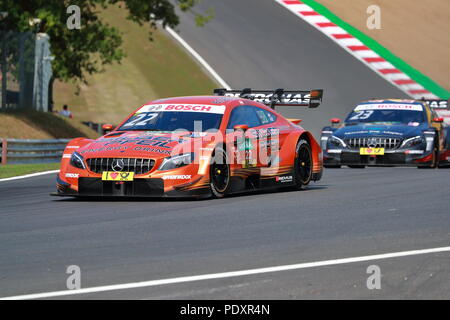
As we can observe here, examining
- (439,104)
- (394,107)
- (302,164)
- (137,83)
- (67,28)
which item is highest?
(67,28)

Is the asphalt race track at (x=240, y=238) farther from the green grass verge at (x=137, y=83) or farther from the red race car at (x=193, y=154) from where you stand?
the green grass verge at (x=137, y=83)

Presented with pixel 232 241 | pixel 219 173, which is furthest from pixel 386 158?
pixel 232 241

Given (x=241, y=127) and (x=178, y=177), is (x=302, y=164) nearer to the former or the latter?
(x=241, y=127)

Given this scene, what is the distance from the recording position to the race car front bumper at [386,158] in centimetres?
1883

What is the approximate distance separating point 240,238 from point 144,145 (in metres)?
3.56

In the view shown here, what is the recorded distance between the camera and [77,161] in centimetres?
1199

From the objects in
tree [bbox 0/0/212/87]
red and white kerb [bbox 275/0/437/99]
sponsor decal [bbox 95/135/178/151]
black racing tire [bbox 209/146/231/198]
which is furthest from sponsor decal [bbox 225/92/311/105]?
red and white kerb [bbox 275/0/437/99]

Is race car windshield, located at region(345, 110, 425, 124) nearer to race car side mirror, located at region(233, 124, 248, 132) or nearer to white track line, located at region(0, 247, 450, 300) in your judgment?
race car side mirror, located at region(233, 124, 248, 132)

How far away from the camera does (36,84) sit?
95.1ft

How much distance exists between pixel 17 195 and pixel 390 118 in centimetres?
932

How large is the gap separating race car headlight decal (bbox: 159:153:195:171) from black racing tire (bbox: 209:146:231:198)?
0.97 feet

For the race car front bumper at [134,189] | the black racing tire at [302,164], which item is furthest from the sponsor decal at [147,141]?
the black racing tire at [302,164]

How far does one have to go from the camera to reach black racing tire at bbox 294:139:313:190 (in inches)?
539
